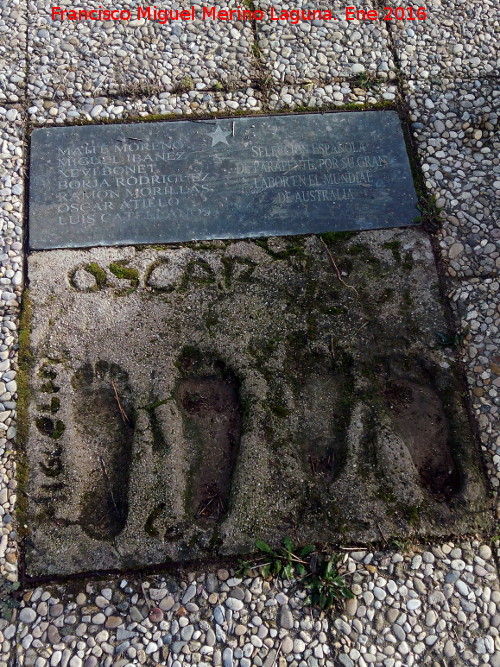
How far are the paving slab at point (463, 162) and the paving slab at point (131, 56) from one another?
4.37 feet

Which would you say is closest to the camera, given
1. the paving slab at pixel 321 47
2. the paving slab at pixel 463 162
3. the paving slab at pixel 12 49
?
the paving slab at pixel 463 162

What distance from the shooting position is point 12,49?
4.21 m

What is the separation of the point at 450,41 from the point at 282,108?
1.42 meters

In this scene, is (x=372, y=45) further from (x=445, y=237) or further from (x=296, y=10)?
(x=445, y=237)

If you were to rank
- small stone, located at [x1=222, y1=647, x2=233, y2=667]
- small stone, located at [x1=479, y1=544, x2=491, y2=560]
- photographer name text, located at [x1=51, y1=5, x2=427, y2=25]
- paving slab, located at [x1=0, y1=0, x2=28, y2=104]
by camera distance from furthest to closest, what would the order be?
photographer name text, located at [x1=51, y1=5, x2=427, y2=25] < paving slab, located at [x1=0, y1=0, x2=28, y2=104] < small stone, located at [x1=479, y1=544, x2=491, y2=560] < small stone, located at [x1=222, y1=647, x2=233, y2=667]

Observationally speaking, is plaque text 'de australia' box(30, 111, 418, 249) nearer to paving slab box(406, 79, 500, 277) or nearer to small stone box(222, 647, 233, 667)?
paving slab box(406, 79, 500, 277)

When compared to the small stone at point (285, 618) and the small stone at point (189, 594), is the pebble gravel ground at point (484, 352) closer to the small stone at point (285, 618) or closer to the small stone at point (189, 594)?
the small stone at point (285, 618)

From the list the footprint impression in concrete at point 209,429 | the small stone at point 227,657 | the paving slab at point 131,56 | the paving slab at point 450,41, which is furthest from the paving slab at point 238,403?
the paving slab at point 450,41

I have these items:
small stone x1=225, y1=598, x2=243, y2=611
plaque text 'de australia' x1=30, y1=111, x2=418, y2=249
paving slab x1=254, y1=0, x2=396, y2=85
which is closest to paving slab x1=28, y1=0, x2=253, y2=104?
paving slab x1=254, y1=0, x2=396, y2=85

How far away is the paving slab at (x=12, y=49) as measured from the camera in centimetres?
408

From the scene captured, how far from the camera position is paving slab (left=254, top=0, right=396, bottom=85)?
166 inches

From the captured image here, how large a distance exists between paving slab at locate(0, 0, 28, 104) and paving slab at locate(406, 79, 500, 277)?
2752 millimetres

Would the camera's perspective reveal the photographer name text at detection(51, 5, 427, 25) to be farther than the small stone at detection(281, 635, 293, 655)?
Yes

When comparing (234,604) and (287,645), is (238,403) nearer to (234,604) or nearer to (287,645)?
(234,604)
